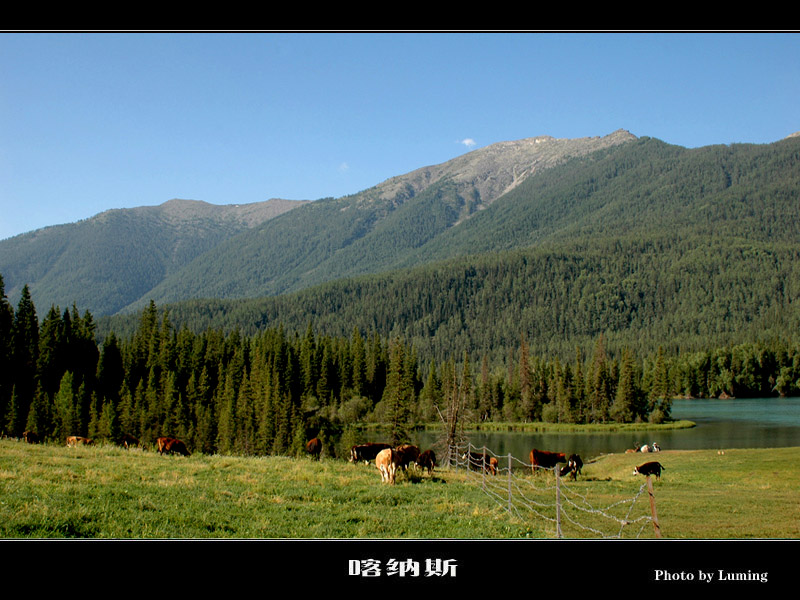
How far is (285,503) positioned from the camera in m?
13.3

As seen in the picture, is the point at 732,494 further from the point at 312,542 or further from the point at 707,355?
the point at 707,355

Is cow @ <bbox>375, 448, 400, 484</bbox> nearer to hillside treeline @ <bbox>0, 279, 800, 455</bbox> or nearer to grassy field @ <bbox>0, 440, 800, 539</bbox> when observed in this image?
grassy field @ <bbox>0, 440, 800, 539</bbox>

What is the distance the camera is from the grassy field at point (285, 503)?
10.5 meters

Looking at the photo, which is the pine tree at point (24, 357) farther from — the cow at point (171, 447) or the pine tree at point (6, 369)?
the cow at point (171, 447)

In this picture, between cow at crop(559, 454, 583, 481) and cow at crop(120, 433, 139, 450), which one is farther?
cow at crop(120, 433, 139, 450)

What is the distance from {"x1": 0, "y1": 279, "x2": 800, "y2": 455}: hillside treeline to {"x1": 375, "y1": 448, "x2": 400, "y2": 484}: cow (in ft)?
70.6

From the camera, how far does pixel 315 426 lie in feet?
300

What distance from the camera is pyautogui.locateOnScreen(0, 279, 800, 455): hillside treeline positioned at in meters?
63.8

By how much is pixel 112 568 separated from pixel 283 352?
9990 centimetres

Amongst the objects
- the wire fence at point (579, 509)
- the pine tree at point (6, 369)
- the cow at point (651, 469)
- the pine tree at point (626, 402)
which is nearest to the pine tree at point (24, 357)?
the pine tree at point (6, 369)

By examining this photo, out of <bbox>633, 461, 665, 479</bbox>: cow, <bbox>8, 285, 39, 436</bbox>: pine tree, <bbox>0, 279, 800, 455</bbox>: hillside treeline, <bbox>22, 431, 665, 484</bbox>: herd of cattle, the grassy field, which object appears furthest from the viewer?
<bbox>0, 279, 800, 455</bbox>: hillside treeline

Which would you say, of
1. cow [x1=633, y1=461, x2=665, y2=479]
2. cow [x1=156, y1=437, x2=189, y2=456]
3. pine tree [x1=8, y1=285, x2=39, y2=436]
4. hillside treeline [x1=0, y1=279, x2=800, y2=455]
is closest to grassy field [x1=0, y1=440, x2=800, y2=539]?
cow [x1=156, y1=437, x2=189, y2=456]

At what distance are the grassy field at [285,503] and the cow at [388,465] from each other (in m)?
0.49

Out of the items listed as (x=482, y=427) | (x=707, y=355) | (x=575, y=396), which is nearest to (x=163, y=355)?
(x=482, y=427)
